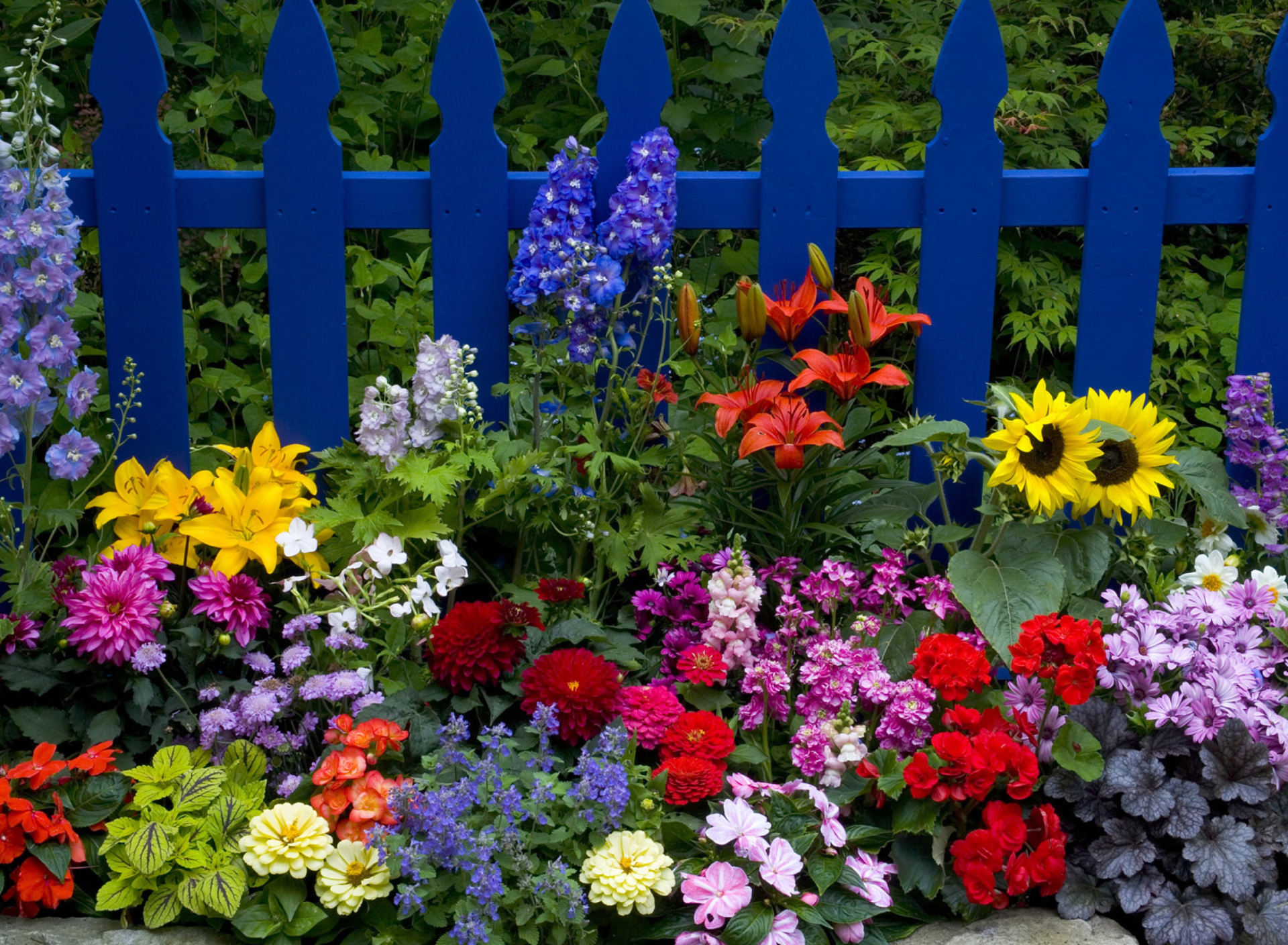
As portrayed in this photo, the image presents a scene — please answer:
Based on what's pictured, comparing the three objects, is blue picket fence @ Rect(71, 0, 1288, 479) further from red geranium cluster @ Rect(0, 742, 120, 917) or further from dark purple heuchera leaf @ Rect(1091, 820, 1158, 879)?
dark purple heuchera leaf @ Rect(1091, 820, 1158, 879)

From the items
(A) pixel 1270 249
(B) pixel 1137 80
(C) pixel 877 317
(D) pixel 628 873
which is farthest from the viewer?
(A) pixel 1270 249

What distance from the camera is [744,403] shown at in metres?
2.69

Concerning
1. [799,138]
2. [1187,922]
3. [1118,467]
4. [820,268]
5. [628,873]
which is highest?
[799,138]

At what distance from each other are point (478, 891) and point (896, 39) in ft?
11.1

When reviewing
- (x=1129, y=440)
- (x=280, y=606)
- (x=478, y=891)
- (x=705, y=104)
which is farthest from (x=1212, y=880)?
(x=705, y=104)

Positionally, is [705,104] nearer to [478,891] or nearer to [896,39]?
[896,39]

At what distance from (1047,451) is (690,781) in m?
1.00

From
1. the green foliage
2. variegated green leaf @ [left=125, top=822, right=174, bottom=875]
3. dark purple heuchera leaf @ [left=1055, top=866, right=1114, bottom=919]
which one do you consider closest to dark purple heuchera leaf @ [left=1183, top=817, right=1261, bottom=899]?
dark purple heuchera leaf @ [left=1055, top=866, right=1114, bottom=919]

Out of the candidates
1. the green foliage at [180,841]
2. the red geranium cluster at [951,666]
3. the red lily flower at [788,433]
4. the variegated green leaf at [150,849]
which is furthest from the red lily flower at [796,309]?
the variegated green leaf at [150,849]

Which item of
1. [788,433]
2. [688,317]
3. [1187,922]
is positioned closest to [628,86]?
[688,317]

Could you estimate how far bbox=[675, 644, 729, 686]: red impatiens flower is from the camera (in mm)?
2459

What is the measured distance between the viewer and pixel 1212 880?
2.09 m

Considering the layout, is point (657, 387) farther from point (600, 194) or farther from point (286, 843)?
point (286, 843)

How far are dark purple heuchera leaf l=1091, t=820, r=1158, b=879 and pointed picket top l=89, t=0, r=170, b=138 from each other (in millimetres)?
2481
